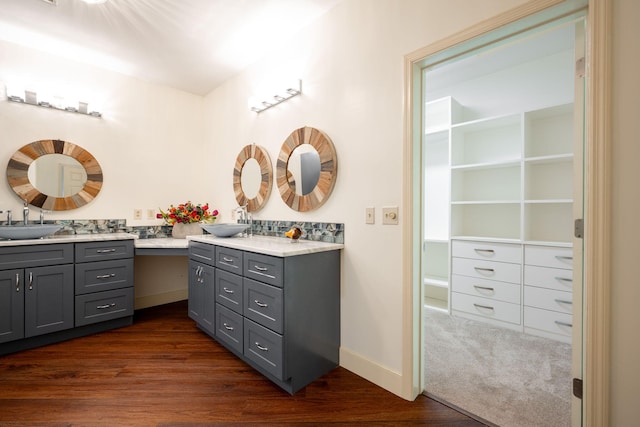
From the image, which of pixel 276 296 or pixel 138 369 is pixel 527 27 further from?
pixel 138 369

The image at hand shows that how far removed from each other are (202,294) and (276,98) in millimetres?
1850

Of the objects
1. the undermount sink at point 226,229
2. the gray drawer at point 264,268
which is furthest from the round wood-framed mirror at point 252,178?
the gray drawer at point 264,268

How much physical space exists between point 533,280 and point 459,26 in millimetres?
2282

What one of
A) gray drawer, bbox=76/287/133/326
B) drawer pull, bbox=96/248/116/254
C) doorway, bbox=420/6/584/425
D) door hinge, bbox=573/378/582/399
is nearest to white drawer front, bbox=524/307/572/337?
doorway, bbox=420/6/584/425

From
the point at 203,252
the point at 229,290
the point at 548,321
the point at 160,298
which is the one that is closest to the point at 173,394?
the point at 229,290

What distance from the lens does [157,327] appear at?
2926 millimetres

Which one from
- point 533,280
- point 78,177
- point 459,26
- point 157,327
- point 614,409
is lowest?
point 157,327

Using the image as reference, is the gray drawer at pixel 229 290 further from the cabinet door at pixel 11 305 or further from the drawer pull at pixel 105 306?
the cabinet door at pixel 11 305

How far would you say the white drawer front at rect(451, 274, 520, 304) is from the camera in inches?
111

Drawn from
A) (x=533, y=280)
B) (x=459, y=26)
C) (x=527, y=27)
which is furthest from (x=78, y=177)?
(x=533, y=280)

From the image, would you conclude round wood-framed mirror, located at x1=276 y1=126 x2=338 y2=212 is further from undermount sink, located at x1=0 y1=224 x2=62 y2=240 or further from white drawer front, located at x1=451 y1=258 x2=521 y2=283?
undermount sink, located at x1=0 y1=224 x2=62 y2=240

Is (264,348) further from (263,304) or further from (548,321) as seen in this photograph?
(548,321)

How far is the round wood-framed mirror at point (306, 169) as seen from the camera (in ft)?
7.37

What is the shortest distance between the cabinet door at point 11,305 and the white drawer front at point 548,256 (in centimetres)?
428
